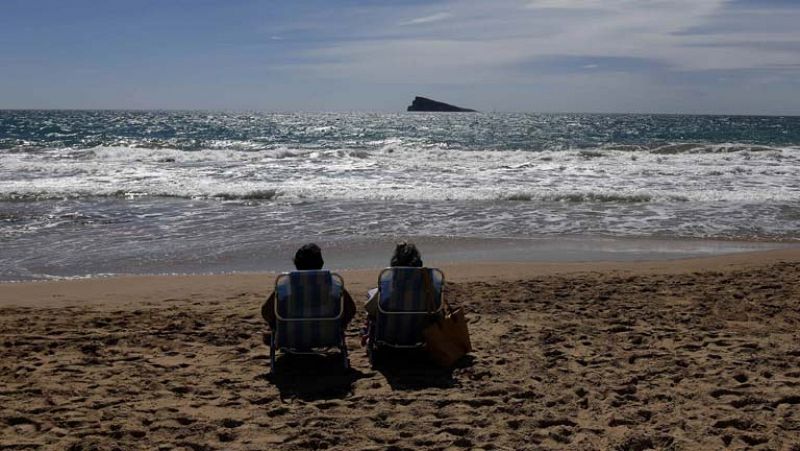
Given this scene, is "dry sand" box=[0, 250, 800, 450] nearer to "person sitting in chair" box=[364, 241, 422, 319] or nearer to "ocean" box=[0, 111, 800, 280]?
"person sitting in chair" box=[364, 241, 422, 319]

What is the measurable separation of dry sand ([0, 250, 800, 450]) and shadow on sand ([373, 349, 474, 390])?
0.02m

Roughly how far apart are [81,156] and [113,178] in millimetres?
10824

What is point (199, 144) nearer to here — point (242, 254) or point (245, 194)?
point (245, 194)

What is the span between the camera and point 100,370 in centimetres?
533

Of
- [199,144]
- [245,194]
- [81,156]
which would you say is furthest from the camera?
[199,144]

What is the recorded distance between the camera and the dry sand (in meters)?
4.22

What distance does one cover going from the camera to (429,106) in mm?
142375

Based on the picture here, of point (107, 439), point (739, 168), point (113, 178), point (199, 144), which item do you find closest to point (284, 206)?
point (113, 178)

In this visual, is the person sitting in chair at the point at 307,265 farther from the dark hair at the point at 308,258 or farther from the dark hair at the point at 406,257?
the dark hair at the point at 406,257

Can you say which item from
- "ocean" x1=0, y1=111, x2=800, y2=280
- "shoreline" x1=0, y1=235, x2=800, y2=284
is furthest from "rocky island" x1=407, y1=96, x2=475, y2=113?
"shoreline" x1=0, y1=235, x2=800, y2=284

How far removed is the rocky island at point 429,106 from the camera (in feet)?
460

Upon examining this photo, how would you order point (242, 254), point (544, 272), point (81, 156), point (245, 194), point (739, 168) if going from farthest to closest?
1. point (81, 156)
2. point (739, 168)
3. point (245, 194)
4. point (242, 254)
5. point (544, 272)

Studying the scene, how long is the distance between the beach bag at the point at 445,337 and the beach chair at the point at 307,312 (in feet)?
2.07

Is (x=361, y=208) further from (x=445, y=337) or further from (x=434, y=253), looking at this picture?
(x=445, y=337)
